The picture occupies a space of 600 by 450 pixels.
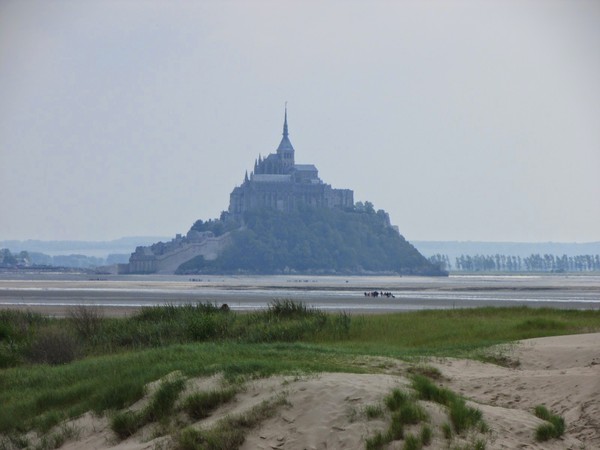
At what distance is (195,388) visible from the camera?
1309 centimetres

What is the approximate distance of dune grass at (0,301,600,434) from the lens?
14141mm

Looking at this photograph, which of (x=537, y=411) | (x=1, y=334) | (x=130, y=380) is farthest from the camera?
(x=1, y=334)

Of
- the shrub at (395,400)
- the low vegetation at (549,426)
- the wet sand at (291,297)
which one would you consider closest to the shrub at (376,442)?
the shrub at (395,400)

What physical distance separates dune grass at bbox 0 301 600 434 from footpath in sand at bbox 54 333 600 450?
803mm

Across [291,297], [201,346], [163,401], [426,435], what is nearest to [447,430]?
[426,435]

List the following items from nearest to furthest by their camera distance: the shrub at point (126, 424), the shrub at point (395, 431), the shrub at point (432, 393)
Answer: the shrub at point (395, 431) < the shrub at point (432, 393) < the shrub at point (126, 424)

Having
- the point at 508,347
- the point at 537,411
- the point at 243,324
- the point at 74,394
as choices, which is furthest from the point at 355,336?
the point at 537,411

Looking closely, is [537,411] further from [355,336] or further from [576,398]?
[355,336]

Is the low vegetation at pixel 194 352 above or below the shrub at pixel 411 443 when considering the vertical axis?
above

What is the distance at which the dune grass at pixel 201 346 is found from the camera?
14.1 meters

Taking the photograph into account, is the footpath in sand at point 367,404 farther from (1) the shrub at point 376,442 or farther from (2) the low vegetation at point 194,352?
(2) the low vegetation at point 194,352

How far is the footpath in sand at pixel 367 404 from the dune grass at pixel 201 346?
80 centimetres

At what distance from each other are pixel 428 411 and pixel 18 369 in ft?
31.2

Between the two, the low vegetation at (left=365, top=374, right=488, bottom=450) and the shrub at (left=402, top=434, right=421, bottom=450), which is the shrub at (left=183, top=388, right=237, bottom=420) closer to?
the low vegetation at (left=365, top=374, right=488, bottom=450)
